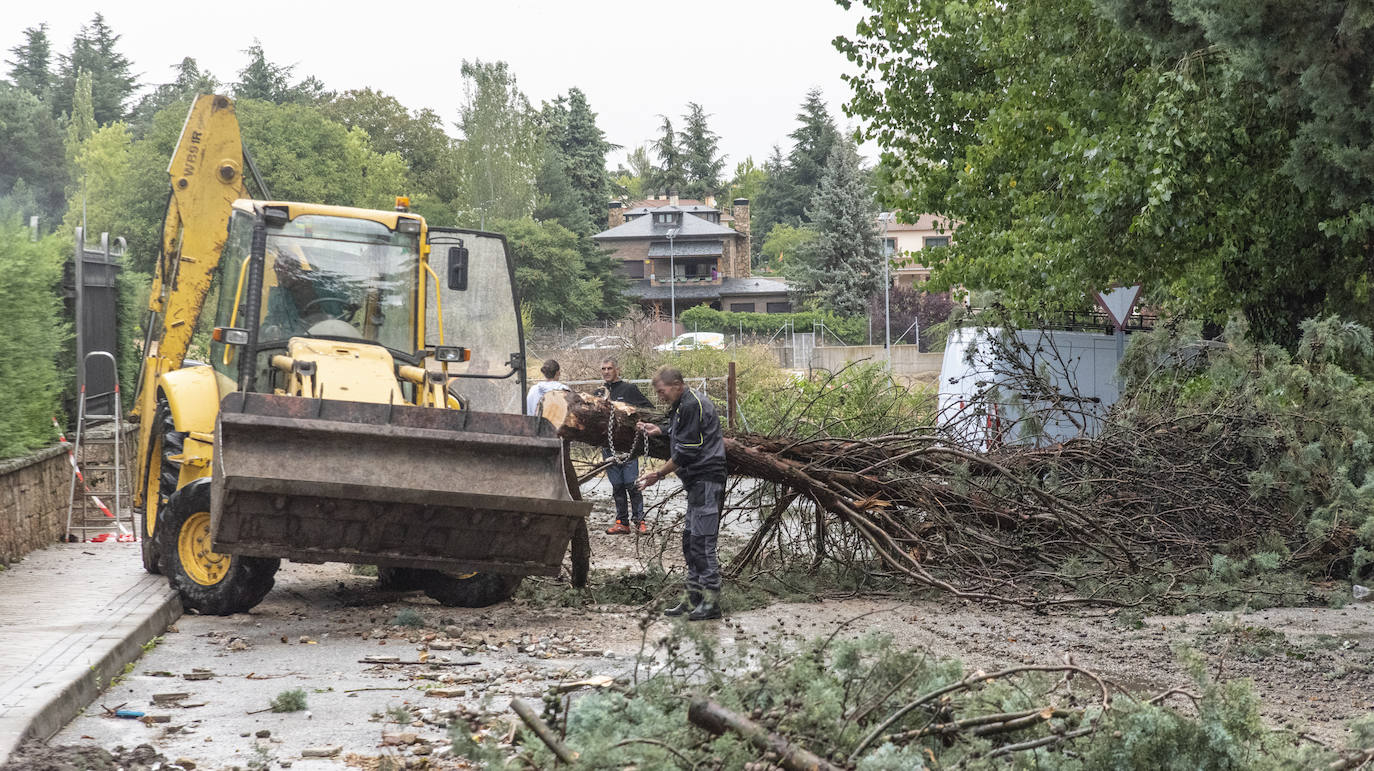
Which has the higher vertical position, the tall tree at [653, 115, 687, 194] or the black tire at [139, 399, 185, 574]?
the tall tree at [653, 115, 687, 194]

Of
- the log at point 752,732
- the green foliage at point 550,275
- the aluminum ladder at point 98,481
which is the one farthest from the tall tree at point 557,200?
the log at point 752,732

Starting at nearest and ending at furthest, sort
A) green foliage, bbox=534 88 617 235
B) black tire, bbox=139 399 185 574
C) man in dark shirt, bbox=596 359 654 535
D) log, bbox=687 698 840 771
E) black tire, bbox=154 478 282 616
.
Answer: log, bbox=687 698 840 771 < black tire, bbox=154 478 282 616 < black tire, bbox=139 399 185 574 < man in dark shirt, bbox=596 359 654 535 < green foliage, bbox=534 88 617 235

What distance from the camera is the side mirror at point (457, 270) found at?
1009 cm

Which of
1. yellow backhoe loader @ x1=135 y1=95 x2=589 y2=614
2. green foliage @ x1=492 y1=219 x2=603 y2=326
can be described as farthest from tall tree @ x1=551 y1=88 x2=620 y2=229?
yellow backhoe loader @ x1=135 y1=95 x2=589 y2=614

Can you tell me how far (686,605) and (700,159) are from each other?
323ft

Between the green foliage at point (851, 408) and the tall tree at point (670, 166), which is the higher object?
the tall tree at point (670, 166)

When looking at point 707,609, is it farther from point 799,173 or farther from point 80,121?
point 799,173

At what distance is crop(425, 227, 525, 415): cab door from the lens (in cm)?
1102

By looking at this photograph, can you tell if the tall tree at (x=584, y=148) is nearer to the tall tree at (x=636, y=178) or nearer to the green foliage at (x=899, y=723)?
the tall tree at (x=636, y=178)

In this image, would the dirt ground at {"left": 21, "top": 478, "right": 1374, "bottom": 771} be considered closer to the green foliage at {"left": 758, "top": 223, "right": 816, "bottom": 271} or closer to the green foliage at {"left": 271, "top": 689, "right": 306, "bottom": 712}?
the green foliage at {"left": 271, "top": 689, "right": 306, "bottom": 712}

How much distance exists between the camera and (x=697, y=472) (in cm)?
991

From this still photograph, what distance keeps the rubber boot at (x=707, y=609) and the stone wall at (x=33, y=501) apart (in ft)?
19.1

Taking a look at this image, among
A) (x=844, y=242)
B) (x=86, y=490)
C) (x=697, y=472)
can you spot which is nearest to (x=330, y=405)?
(x=697, y=472)

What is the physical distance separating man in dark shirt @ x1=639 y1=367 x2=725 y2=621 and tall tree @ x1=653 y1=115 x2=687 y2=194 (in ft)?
316
